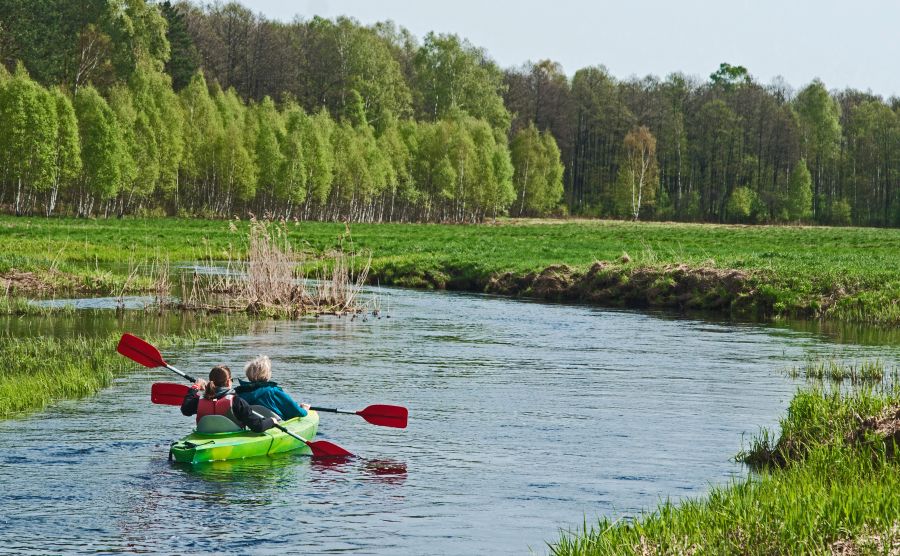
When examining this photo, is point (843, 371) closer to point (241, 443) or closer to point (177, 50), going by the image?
point (241, 443)

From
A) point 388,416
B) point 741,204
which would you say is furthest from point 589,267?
point 741,204

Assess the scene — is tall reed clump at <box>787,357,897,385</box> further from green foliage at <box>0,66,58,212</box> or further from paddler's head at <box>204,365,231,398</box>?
green foliage at <box>0,66,58,212</box>

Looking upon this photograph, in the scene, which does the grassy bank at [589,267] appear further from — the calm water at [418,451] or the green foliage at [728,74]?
the green foliage at [728,74]

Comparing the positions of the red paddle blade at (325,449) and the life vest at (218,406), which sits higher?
the life vest at (218,406)

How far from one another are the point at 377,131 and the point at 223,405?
10515cm

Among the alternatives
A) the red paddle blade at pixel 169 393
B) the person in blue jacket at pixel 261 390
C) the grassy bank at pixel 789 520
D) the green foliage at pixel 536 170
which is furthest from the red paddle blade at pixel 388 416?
the green foliage at pixel 536 170

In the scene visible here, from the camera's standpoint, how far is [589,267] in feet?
136

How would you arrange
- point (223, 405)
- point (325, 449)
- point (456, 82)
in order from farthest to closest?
point (456, 82) < point (325, 449) < point (223, 405)

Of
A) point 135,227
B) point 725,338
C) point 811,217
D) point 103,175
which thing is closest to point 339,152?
point 103,175

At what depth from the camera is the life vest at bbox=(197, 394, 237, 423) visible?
44.9 feet

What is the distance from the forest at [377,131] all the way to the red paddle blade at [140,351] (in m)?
63.5

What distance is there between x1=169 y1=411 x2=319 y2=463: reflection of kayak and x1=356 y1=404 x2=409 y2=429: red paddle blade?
73cm

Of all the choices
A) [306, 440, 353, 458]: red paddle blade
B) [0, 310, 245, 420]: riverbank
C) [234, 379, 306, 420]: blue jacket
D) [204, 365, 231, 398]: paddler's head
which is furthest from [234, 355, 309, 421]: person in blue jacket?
[0, 310, 245, 420]: riverbank

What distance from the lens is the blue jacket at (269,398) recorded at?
14164mm
